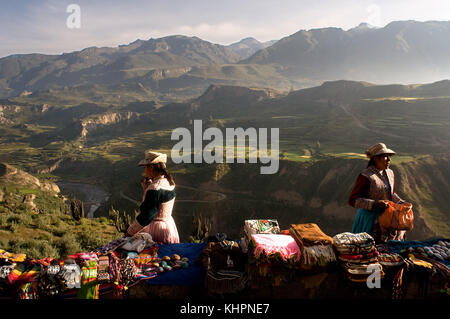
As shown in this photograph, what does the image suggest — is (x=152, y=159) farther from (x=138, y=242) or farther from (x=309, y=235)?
Answer: (x=309, y=235)

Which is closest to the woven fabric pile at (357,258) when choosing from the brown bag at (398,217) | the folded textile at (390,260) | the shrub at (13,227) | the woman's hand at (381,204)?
the folded textile at (390,260)

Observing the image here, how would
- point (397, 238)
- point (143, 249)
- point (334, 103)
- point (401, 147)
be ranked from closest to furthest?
point (143, 249), point (397, 238), point (401, 147), point (334, 103)

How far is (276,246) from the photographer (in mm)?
2955

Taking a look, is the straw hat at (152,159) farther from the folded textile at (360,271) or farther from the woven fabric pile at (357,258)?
the folded textile at (360,271)

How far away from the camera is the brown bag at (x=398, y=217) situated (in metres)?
3.73

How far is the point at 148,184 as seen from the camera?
3.88 meters

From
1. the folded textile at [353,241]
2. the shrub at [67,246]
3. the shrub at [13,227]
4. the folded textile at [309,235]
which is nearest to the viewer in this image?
the folded textile at [353,241]

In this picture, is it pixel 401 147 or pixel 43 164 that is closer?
pixel 401 147

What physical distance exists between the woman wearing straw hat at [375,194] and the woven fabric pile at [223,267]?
2.26m

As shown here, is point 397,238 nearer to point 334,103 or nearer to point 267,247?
point 267,247
